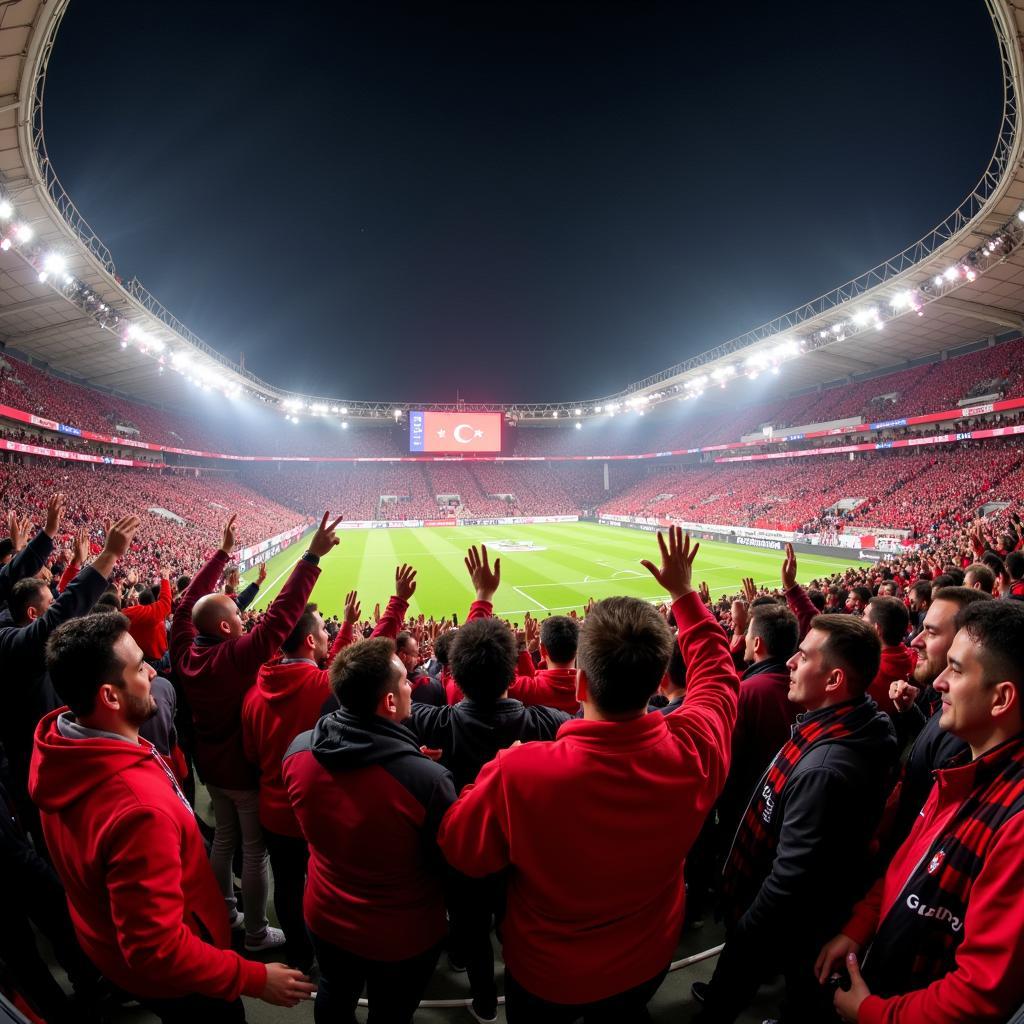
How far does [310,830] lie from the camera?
2139 millimetres

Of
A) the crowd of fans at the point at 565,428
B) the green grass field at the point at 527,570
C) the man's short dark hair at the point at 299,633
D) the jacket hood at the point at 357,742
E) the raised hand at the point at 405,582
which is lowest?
the green grass field at the point at 527,570

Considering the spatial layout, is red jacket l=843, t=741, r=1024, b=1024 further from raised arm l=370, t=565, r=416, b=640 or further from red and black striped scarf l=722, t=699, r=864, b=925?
raised arm l=370, t=565, r=416, b=640

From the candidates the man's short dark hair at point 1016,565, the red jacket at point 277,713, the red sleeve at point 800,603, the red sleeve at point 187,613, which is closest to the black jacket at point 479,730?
the red jacket at point 277,713

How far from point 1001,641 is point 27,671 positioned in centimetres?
507

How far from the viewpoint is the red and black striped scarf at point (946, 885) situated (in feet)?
5.82

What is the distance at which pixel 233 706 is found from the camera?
3.56 meters

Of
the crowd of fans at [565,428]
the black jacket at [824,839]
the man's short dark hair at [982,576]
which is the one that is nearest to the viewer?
the black jacket at [824,839]

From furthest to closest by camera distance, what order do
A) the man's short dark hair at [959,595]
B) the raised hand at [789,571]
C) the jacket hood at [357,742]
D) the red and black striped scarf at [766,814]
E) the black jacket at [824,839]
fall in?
the raised hand at [789,571] → the man's short dark hair at [959,595] → the red and black striped scarf at [766,814] → the black jacket at [824,839] → the jacket hood at [357,742]

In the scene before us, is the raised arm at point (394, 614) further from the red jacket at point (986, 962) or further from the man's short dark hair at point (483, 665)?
the red jacket at point (986, 962)

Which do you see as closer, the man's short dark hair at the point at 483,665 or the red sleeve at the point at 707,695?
the red sleeve at the point at 707,695

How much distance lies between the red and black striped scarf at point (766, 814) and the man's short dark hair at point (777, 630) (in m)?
0.89

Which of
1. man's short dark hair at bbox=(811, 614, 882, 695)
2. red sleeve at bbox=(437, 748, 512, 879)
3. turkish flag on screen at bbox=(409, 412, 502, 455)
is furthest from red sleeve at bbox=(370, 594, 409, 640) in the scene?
turkish flag on screen at bbox=(409, 412, 502, 455)

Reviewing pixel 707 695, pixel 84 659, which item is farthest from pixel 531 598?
pixel 84 659

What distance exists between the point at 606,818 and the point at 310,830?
1254mm
